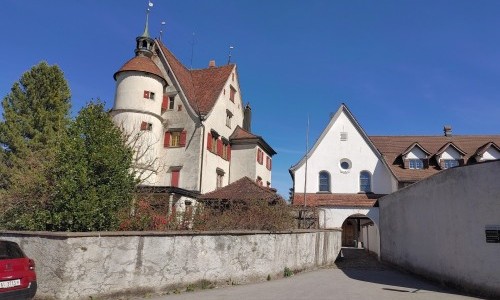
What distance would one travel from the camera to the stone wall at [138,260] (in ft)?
29.5

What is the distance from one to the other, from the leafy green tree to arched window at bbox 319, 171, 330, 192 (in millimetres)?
22130

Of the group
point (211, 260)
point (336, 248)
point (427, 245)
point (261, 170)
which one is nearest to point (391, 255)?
point (336, 248)

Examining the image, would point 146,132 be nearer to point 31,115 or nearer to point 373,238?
point 31,115

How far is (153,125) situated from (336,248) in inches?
649

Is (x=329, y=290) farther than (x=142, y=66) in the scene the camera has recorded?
No

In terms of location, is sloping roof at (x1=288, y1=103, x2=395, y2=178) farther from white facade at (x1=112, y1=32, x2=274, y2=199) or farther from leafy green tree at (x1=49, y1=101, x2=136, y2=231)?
leafy green tree at (x1=49, y1=101, x2=136, y2=231)

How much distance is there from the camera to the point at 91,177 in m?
Answer: 11.3

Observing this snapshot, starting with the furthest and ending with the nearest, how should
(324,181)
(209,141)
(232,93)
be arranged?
(232,93) < (324,181) < (209,141)

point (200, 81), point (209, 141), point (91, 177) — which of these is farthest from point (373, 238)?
point (91, 177)

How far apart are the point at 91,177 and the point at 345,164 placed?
24850 millimetres

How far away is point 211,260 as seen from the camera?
11773mm

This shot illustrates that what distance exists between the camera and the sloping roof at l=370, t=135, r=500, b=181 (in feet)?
103

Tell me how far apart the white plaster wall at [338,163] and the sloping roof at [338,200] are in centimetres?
75

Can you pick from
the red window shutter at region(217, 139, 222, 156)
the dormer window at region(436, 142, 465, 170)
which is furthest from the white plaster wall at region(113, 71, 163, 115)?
the dormer window at region(436, 142, 465, 170)
